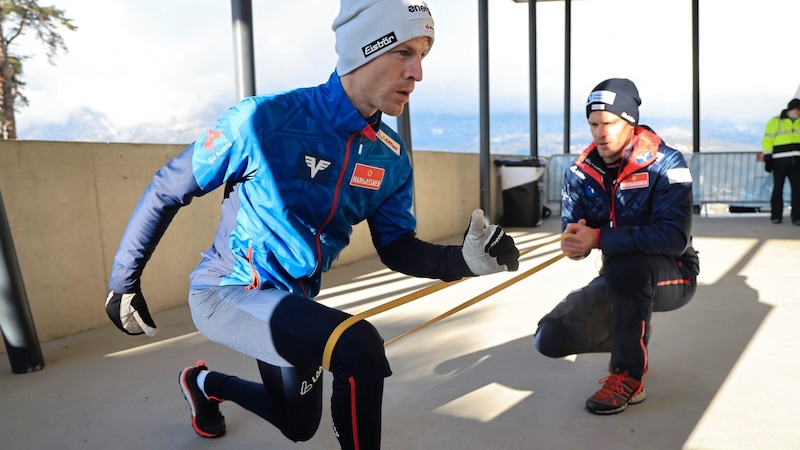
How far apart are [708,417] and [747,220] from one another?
768 cm

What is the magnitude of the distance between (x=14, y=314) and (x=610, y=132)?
2790 mm

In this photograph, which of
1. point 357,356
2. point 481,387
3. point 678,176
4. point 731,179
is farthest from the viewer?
point 731,179

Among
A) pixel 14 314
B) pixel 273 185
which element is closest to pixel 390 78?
pixel 273 185

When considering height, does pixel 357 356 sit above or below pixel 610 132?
below

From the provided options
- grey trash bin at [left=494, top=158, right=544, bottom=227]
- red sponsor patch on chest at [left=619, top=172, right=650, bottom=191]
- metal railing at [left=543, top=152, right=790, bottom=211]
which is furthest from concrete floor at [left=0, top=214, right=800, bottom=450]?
metal railing at [left=543, top=152, right=790, bottom=211]

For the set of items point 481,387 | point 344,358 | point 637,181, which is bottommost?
point 481,387

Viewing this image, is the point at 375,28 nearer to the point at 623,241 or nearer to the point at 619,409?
the point at 623,241

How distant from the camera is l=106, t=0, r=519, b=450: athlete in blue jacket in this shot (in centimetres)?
147

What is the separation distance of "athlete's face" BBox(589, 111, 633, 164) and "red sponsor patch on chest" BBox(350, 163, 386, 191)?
119 cm

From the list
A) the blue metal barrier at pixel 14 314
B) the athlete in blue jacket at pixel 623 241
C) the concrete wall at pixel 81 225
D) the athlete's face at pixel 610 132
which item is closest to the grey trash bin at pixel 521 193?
the concrete wall at pixel 81 225

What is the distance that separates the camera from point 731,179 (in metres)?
9.76

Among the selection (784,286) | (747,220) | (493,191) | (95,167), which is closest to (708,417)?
(784,286)

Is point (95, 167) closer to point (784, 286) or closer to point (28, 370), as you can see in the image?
point (28, 370)

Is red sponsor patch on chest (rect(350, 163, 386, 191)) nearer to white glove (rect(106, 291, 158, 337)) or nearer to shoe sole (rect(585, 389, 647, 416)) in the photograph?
white glove (rect(106, 291, 158, 337))
